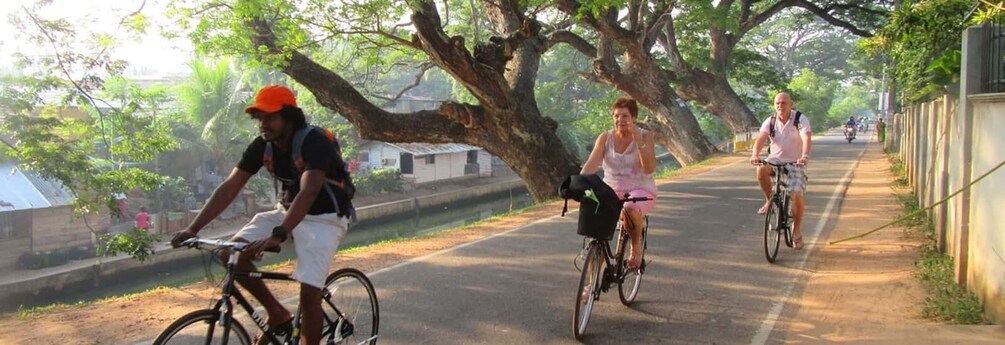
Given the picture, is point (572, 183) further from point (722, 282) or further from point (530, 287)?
point (722, 282)

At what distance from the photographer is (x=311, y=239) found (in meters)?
3.43

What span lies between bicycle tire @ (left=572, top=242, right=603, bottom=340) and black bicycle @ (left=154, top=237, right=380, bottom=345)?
47.9 inches

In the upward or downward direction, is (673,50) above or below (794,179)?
above

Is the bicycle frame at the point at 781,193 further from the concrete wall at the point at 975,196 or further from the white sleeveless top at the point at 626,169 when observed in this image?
the white sleeveless top at the point at 626,169

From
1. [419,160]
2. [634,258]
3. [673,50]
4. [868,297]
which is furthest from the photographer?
[419,160]

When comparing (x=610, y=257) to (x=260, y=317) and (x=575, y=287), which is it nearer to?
(x=575, y=287)

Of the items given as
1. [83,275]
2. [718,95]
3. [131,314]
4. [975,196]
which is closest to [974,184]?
[975,196]

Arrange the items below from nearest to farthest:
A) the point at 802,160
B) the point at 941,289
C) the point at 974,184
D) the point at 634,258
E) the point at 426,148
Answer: the point at 634,258, the point at 974,184, the point at 941,289, the point at 802,160, the point at 426,148

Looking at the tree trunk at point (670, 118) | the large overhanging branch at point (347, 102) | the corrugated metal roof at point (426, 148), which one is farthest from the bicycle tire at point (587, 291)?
the corrugated metal roof at point (426, 148)

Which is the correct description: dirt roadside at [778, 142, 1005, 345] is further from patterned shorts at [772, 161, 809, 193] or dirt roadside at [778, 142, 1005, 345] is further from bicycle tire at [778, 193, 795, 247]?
patterned shorts at [772, 161, 809, 193]

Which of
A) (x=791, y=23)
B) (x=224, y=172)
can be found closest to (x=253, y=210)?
(x=224, y=172)

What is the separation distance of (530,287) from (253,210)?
24.5m

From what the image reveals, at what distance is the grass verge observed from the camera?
498cm

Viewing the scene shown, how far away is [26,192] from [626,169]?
66.3ft
